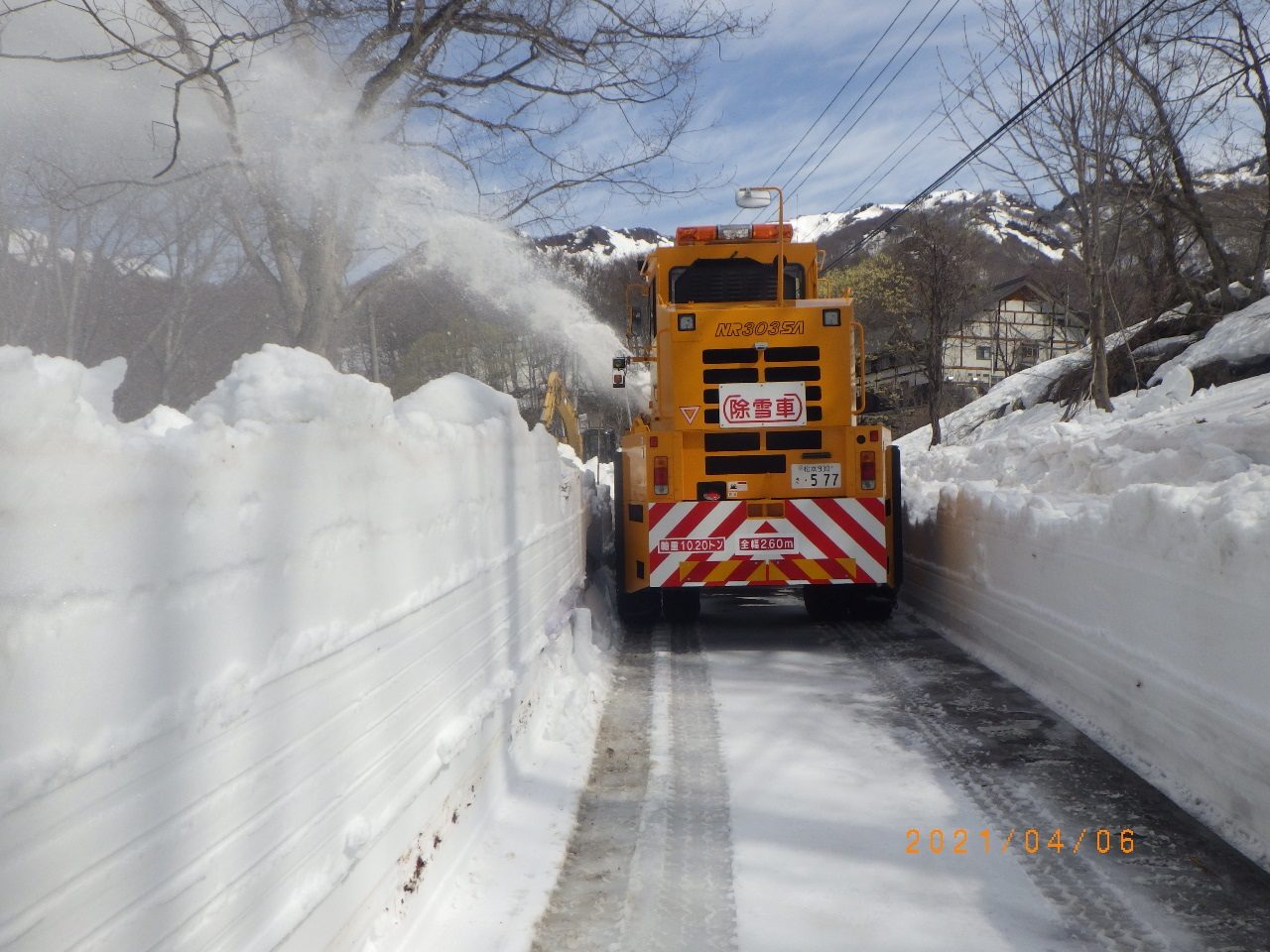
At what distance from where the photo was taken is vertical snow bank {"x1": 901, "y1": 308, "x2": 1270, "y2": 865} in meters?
3.71

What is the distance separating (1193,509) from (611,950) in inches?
119

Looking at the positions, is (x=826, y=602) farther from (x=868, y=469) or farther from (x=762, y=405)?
(x=762, y=405)

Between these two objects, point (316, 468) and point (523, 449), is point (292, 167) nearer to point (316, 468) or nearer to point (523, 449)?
point (523, 449)

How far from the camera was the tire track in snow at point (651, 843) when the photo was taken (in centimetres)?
313

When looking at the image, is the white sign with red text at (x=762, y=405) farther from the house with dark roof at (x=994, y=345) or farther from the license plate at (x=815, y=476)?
the house with dark roof at (x=994, y=345)

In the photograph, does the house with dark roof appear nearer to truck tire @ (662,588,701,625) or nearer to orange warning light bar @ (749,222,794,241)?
orange warning light bar @ (749,222,794,241)

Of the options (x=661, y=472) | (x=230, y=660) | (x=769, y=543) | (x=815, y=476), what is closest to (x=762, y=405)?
(x=815, y=476)

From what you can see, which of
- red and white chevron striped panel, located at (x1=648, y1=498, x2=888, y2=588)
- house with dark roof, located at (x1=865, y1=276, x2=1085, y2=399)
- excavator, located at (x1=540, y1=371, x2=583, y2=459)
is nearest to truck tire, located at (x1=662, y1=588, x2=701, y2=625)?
red and white chevron striped panel, located at (x1=648, y1=498, x2=888, y2=588)

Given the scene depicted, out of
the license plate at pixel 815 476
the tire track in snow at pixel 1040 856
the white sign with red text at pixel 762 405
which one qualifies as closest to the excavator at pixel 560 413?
the white sign with red text at pixel 762 405

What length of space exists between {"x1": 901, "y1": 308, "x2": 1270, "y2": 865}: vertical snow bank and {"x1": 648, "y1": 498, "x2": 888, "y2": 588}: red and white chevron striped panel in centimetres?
77

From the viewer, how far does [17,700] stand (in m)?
1.35

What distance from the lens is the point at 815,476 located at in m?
7.96

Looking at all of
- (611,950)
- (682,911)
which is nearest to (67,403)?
(611,950)
